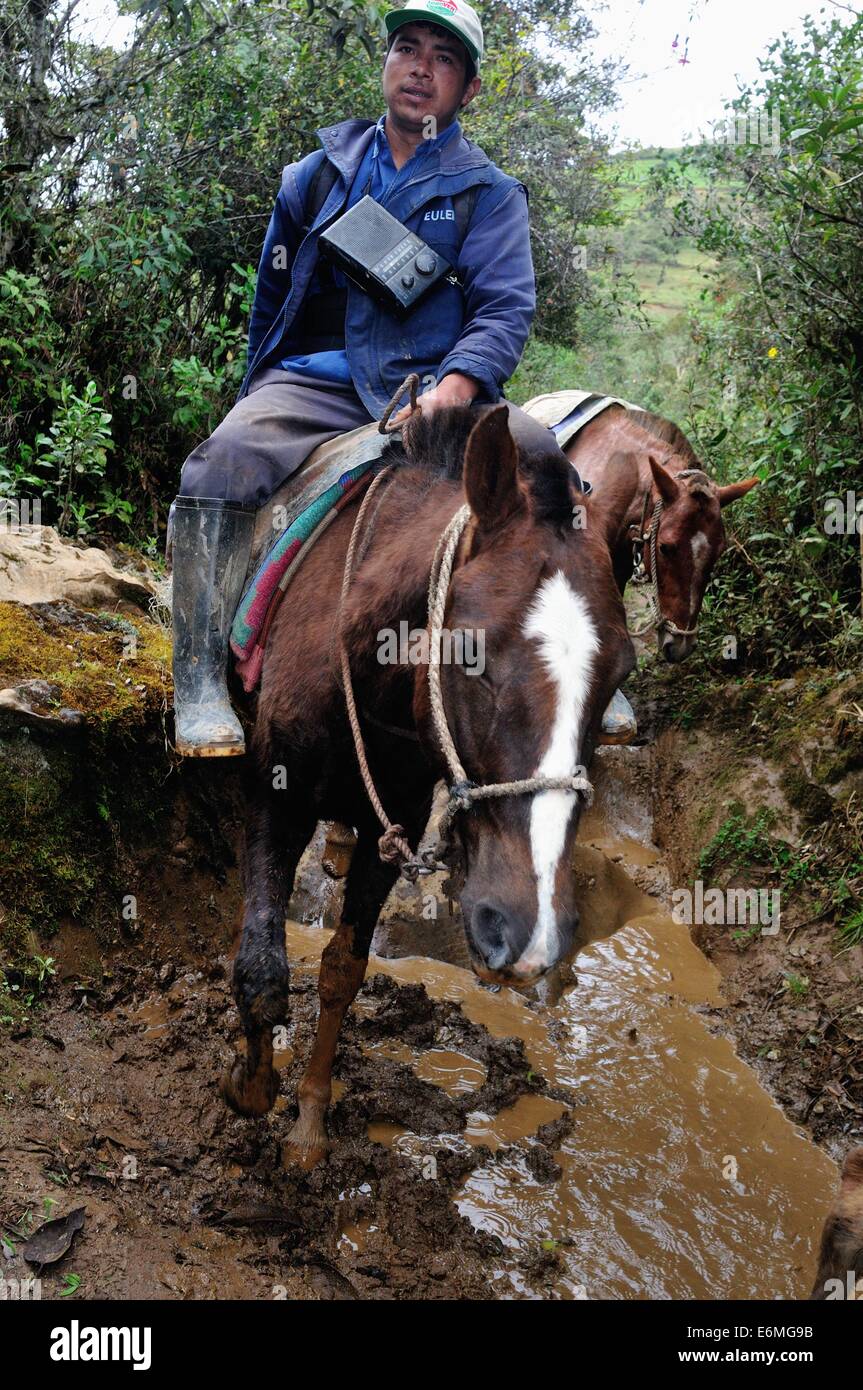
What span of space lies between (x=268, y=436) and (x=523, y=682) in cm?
159

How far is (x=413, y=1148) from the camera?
12.6 ft

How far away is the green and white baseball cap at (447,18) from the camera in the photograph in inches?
137

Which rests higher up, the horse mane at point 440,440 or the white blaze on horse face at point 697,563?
the horse mane at point 440,440

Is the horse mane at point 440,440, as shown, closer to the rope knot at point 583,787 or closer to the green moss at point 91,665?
the rope knot at point 583,787

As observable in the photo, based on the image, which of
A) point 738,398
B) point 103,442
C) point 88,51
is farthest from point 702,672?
point 88,51

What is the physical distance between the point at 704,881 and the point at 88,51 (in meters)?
6.64

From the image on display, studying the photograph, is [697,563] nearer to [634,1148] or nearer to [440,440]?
[440,440]

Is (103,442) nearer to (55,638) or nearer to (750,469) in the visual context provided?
(55,638)

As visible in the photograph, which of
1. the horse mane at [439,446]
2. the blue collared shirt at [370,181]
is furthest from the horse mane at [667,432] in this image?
the horse mane at [439,446]

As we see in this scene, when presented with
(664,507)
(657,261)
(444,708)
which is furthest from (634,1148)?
(657,261)

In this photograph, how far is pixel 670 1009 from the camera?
514cm

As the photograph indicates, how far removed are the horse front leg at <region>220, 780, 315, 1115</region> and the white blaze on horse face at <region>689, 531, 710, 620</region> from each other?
3.09m

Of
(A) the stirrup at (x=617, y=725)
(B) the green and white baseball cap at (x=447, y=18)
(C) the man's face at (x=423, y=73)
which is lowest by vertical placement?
(A) the stirrup at (x=617, y=725)

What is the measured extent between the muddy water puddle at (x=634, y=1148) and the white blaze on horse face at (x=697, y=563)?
6.57 ft
